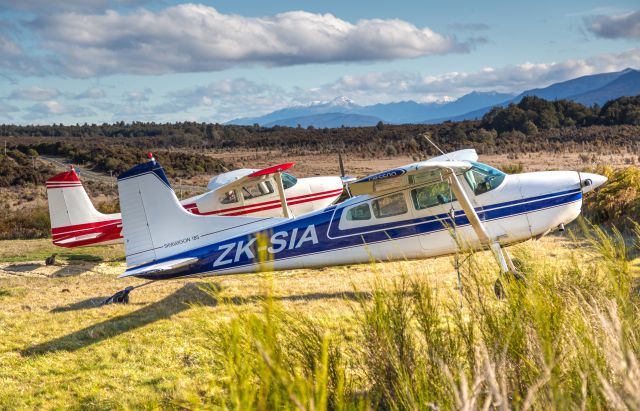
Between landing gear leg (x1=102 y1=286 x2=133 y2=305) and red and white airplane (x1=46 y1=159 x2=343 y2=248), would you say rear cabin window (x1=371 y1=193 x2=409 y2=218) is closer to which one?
landing gear leg (x1=102 y1=286 x2=133 y2=305)

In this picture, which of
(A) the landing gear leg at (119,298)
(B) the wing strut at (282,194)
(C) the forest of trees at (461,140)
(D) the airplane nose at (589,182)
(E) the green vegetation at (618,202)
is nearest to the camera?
(D) the airplane nose at (589,182)

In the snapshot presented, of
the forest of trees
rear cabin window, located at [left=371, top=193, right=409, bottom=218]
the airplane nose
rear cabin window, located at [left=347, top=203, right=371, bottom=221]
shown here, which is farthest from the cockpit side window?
the forest of trees

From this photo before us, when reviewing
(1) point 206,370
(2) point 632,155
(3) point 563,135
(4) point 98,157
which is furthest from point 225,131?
(1) point 206,370

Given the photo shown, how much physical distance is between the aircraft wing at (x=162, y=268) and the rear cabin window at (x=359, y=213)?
259cm

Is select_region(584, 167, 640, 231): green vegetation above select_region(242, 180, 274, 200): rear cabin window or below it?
below

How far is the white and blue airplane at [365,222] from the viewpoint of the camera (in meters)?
8.55

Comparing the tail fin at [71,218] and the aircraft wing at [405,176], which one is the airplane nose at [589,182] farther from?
the tail fin at [71,218]

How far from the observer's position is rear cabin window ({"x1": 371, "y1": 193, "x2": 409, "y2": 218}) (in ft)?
28.8

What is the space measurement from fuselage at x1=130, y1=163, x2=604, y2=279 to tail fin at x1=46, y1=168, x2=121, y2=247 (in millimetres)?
5916

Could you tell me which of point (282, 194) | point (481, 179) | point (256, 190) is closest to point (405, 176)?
point (481, 179)

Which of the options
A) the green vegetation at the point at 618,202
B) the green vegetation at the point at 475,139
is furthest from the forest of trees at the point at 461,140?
the green vegetation at the point at 618,202

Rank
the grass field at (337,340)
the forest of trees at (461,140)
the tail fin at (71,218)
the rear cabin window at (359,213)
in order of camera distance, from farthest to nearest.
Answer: the forest of trees at (461,140)
the tail fin at (71,218)
the rear cabin window at (359,213)
the grass field at (337,340)

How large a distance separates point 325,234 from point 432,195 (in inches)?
72.5

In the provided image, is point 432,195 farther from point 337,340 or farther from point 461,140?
point 461,140
